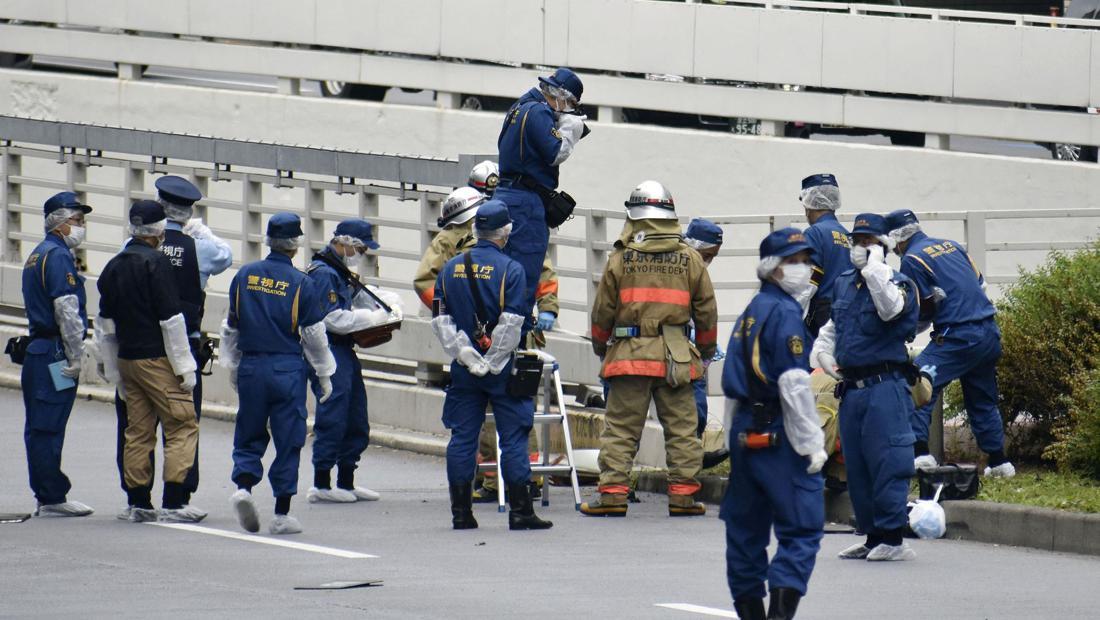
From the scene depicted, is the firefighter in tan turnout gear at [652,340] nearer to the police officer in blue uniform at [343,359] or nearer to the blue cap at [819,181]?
the blue cap at [819,181]

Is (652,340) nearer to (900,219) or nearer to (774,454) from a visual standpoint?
(900,219)

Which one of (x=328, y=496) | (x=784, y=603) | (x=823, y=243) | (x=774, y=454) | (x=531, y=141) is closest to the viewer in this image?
(x=784, y=603)

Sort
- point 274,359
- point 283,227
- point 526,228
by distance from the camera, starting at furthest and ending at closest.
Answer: point 526,228
point 283,227
point 274,359

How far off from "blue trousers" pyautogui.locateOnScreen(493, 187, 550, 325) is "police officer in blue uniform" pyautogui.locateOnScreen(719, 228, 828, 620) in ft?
14.0

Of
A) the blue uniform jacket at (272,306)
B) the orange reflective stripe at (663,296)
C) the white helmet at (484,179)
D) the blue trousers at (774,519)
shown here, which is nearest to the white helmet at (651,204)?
the orange reflective stripe at (663,296)

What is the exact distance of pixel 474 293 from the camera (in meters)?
11.9

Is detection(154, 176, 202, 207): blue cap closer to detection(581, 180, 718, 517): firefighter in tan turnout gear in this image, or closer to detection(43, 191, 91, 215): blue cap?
detection(43, 191, 91, 215): blue cap

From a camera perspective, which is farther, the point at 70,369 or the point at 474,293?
the point at 70,369

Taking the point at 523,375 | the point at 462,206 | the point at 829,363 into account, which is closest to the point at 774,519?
the point at 829,363

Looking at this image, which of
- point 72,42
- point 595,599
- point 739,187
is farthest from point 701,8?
point 595,599

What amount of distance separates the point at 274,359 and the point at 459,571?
2.01 meters

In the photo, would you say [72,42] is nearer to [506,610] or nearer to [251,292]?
[251,292]

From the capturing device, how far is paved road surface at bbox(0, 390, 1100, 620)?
9.36 meters

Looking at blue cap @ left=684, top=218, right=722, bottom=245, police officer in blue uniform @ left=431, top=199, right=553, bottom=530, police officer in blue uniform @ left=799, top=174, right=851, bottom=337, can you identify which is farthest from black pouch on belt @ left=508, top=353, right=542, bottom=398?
police officer in blue uniform @ left=799, top=174, right=851, bottom=337
